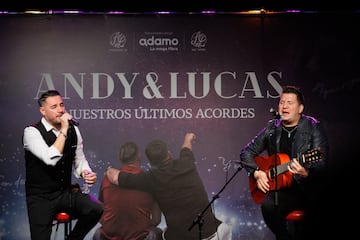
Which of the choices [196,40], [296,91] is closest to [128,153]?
[196,40]

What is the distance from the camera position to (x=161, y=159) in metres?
6.61

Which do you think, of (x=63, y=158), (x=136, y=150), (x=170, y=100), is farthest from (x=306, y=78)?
(x=63, y=158)

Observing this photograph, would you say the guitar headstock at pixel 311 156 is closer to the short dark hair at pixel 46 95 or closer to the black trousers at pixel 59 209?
the black trousers at pixel 59 209

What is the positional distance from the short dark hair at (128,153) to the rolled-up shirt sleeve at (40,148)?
1.03 metres

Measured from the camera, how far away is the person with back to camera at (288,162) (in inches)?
240

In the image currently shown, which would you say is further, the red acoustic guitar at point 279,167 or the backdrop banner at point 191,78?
the backdrop banner at point 191,78

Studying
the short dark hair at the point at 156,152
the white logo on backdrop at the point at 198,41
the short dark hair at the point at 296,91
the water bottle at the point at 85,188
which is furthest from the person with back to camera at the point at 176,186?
the short dark hair at the point at 296,91

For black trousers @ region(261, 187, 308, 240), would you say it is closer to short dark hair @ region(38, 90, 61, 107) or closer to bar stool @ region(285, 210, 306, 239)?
bar stool @ region(285, 210, 306, 239)

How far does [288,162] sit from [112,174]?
1962 mm

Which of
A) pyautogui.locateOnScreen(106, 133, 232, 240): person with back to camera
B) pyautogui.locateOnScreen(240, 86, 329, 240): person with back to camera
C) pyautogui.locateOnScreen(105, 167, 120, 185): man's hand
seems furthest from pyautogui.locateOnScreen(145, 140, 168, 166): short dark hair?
pyautogui.locateOnScreen(240, 86, 329, 240): person with back to camera

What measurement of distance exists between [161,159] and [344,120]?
2.13 m

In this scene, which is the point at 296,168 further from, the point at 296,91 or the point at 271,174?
the point at 296,91

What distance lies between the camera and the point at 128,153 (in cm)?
659

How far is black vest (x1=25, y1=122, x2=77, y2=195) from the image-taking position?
5.75 m
